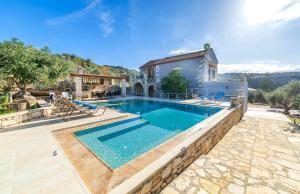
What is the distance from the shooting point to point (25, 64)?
7.67 metres

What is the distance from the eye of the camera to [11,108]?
7.79 meters

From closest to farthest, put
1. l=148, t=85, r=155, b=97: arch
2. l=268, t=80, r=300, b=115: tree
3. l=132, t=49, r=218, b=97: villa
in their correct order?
l=268, t=80, r=300, b=115: tree < l=132, t=49, r=218, b=97: villa < l=148, t=85, r=155, b=97: arch

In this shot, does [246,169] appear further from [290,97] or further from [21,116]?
[290,97]

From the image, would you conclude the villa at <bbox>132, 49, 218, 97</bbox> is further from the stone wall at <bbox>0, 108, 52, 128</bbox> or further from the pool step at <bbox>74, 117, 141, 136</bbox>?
the stone wall at <bbox>0, 108, 52, 128</bbox>

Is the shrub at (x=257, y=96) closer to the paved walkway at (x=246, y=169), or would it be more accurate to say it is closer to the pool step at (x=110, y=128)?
the paved walkway at (x=246, y=169)

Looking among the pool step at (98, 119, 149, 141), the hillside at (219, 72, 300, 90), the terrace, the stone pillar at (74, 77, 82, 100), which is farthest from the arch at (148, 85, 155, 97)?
the hillside at (219, 72, 300, 90)

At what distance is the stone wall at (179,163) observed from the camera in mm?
2320

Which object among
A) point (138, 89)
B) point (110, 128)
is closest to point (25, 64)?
point (110, 128)

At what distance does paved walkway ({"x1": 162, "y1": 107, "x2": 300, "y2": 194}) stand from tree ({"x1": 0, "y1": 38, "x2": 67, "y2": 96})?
9.39 metres

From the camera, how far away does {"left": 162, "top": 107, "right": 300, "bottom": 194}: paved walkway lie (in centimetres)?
269

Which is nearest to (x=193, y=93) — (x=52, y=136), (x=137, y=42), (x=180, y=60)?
(x=180, y=60)

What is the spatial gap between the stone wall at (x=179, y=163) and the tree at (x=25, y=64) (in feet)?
28.3

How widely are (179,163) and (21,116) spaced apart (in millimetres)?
8198

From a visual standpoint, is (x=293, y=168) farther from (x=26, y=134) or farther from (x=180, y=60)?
(x=180, y=60)
